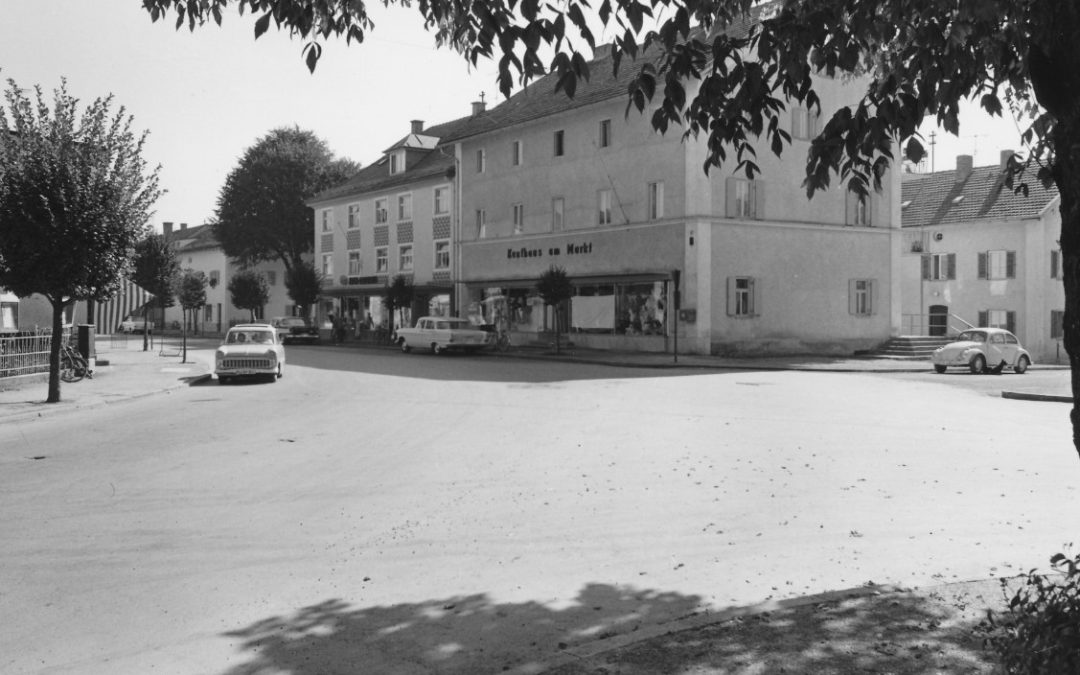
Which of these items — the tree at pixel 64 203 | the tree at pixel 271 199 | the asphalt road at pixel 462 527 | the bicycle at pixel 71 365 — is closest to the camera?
the asphalt road at pixel 462 527

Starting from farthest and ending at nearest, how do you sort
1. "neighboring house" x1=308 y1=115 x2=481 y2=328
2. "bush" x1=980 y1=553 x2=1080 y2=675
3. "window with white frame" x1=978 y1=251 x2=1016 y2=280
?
1. "neighboring house" x1=308 y1=115 x2=481 y2=328
2. "window with white frame" x1=978 y1=251 x2=1016 y2=280
3. "bush" x1=980 y1=553 x2=1080 y2=675

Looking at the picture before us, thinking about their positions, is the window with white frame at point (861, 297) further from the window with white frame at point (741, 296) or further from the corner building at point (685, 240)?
the window with white frame at point (741, 296)

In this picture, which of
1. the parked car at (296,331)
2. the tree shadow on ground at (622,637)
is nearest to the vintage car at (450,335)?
the parked car at (296,331)

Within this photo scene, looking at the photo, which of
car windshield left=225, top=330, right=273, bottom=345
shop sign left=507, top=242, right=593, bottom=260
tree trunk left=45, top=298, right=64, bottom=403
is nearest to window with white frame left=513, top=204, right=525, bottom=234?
shop sign left=507, top=242, right=593, bottom=260

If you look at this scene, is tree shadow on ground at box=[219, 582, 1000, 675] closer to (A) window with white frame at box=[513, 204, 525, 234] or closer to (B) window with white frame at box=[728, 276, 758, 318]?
(B) window with white frame at box=[728, 276, 758, 318]

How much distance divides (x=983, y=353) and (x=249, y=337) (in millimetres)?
22663

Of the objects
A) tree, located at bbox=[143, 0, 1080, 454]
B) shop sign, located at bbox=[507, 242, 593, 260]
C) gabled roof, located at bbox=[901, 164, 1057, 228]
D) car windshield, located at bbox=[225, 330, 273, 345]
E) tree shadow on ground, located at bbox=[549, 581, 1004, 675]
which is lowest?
tree shadow on ground, located at bbox=[549, 581, 1004, 675]

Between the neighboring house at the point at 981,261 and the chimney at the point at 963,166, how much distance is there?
0.19 ft

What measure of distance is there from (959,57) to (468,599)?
464cm

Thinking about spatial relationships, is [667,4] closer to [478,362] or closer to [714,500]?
[714,500]

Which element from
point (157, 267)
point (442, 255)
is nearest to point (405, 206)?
point (442, 255)

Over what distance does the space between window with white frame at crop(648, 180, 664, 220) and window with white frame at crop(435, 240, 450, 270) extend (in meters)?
16.5

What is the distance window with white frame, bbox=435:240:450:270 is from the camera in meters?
51.1

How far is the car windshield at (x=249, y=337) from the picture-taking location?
2505 centimetres
